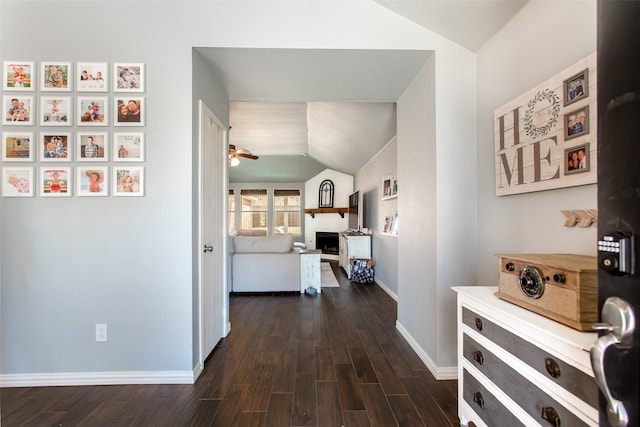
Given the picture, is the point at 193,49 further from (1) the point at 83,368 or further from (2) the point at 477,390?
(2) the point at 477,390

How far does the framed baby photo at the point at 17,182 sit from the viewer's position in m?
2.02

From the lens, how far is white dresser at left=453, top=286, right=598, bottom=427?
0.88 meters

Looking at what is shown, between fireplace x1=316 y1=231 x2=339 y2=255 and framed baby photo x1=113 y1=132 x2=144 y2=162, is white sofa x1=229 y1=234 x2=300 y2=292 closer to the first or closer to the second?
framed baby photo x1=113 y1=132 x2=144 y2=162

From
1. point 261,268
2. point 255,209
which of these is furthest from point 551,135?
point 255,209

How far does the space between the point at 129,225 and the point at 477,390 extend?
246 cm

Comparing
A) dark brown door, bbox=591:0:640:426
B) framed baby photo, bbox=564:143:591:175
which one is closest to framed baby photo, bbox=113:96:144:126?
dark brown door, bbox=591:0:640:426

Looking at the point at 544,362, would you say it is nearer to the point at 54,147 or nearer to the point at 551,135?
the point at 551,135

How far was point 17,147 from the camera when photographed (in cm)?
203

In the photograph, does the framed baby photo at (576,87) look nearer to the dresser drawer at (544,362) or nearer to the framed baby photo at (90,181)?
the dresser drawer at (544,362)

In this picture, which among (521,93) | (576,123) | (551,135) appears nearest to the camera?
(576,123)

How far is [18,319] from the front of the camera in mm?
2023

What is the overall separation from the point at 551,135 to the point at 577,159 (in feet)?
0.67

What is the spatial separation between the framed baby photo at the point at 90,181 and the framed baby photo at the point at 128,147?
0.16 m

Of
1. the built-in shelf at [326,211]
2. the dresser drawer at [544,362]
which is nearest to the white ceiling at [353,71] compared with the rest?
the dresser drawer at [544,362]
